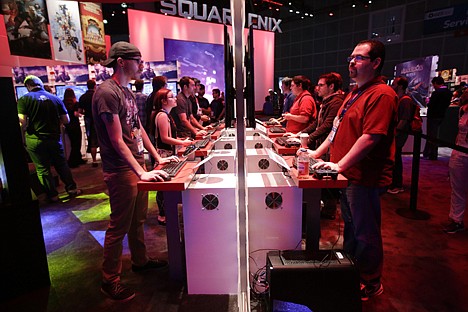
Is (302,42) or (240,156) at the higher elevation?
(302,42)

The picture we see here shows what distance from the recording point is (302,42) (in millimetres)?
15602

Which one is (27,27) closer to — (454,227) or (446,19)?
(454,227)

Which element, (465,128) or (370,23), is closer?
(465,128)

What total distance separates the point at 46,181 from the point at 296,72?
1401 cm

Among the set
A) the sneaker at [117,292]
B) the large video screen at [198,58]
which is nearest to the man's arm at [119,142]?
the sneaker at [117,292]

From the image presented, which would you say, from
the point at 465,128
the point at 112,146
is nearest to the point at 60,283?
the point at 112,146

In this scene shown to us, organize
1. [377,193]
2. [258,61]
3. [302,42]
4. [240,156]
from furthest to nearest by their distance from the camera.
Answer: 1. [302,42]
2. [258,61]
3. [377,193]
4. [240,156]

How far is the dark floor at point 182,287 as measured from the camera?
2.09m

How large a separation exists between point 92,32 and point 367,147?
277 inches

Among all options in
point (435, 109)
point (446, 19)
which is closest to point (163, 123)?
point (435, 109)

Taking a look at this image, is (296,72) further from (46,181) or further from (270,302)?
(270,302)

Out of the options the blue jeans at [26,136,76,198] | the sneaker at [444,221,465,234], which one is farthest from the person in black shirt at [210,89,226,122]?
the sneaker at [444,221,465,234]

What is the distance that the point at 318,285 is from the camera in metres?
1.69

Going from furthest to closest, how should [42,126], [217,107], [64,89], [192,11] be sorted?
1. [192,11]
2. [217,107]
3. [64,89]
4. [42,126]
